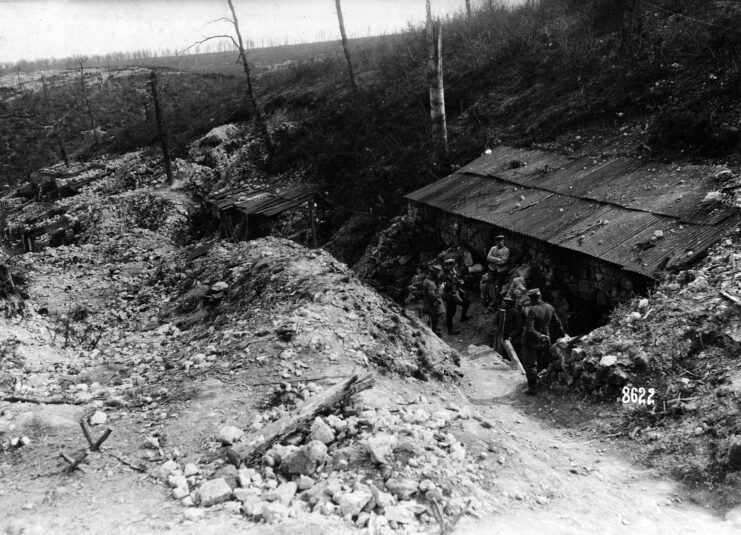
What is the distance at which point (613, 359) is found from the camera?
634 centimetres

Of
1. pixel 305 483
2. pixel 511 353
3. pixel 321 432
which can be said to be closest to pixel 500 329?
pixel 511 353

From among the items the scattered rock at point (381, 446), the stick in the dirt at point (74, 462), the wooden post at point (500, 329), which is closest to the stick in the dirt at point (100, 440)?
the stick in the dirt at point (74, 462)

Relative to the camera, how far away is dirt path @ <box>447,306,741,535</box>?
421 cm

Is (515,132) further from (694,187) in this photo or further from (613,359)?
(613,359)

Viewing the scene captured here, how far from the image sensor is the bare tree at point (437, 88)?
14.8 metres

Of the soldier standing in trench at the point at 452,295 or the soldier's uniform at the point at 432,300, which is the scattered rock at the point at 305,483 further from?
the soldier standing in trench at the point at 452,295

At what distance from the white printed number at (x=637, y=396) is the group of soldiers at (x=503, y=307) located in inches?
48.8

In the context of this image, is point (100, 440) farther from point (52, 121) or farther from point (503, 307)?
point (52, 121)

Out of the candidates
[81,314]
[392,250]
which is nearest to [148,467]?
[81,314]

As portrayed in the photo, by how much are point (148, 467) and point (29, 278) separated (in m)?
10.8

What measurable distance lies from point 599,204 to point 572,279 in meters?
1.42

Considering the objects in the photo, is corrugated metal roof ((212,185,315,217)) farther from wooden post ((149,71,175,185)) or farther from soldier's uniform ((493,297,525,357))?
soldier's uniform ((493,297,525,357))

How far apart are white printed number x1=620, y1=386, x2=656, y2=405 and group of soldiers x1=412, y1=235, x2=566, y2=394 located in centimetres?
124

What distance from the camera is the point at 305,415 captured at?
500 cm
